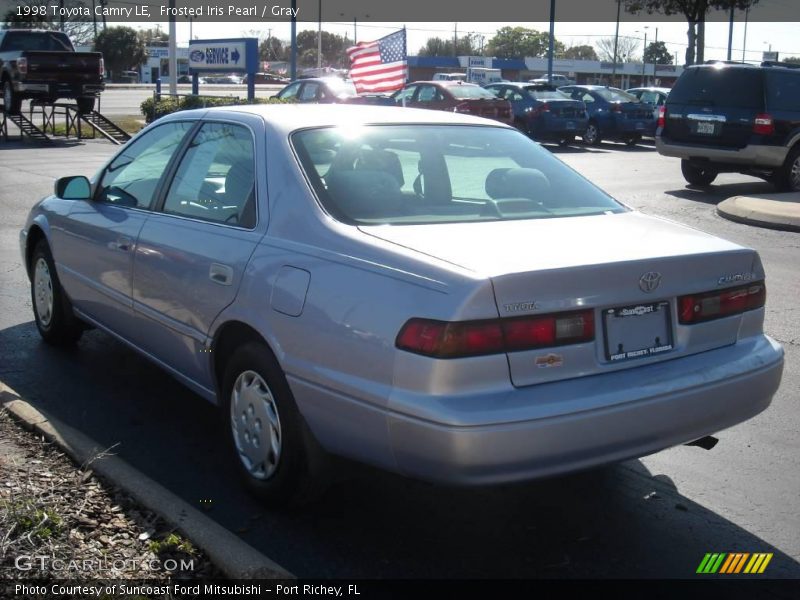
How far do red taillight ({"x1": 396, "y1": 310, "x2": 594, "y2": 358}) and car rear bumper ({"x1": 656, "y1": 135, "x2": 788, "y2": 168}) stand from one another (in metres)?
12.4

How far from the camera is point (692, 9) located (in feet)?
112

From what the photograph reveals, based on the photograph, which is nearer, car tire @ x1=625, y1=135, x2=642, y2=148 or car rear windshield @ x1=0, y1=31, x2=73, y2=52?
car rear windshield @ x1=0, y1=31, x2=73, y2=52

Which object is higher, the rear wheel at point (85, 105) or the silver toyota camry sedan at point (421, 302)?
the rear wheel at point (85, 105)

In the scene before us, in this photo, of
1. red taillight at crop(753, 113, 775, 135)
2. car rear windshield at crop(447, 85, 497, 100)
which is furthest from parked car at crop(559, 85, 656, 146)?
red taillight at crop(753, 113, 775, 135)

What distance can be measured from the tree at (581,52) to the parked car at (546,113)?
125 metres

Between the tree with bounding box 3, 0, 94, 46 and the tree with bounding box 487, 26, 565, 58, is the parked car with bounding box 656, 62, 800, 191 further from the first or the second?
the tree with bounding box 487, 26, 565, 58

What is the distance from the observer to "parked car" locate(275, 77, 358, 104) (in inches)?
953

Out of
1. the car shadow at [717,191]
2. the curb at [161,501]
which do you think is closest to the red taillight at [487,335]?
the curb at [161,501]

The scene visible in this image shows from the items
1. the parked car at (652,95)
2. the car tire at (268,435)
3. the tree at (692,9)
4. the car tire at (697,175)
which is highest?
the tree at (692,9)

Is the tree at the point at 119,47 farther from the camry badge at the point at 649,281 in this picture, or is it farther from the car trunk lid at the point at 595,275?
the camry badge at the point at 649,281

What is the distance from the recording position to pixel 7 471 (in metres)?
4.08

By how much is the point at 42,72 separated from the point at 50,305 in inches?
756

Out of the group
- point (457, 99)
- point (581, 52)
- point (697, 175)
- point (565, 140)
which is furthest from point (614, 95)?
point (581, 52)

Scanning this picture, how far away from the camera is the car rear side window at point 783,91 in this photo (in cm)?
1470
